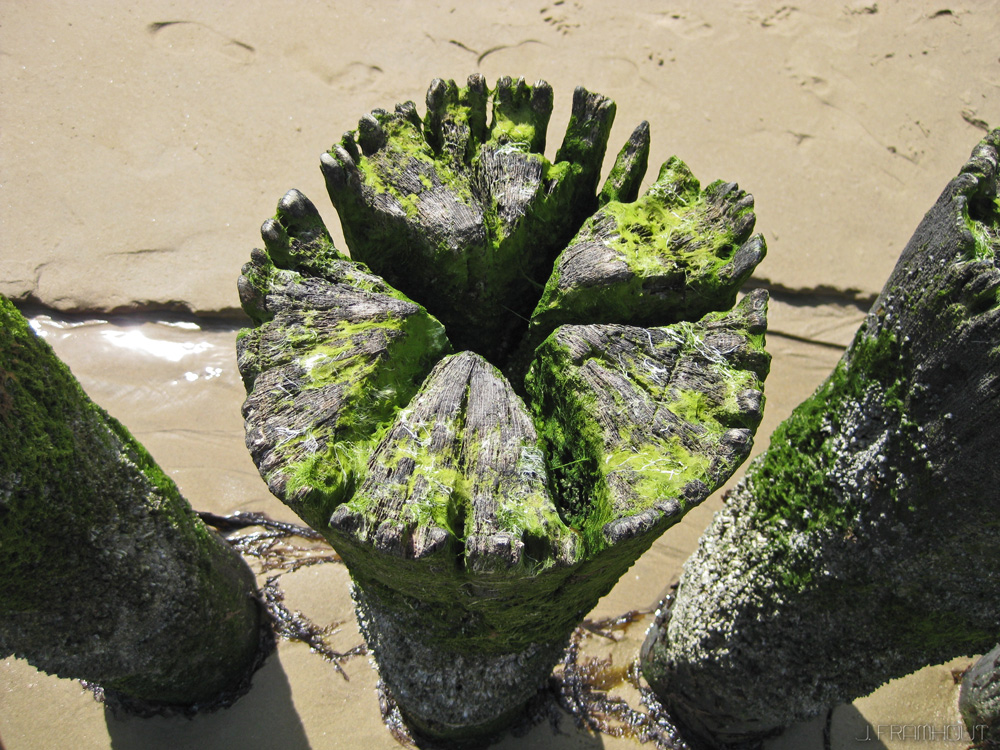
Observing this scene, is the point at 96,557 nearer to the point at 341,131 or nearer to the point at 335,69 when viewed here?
the point at 341,131

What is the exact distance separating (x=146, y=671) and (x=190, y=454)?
4.49 ft

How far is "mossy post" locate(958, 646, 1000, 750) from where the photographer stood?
215cm

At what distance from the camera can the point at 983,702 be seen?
2203 millimetres

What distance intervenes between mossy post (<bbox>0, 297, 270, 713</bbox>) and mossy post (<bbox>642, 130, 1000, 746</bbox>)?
4.43ft

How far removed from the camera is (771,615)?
1586 millimetres

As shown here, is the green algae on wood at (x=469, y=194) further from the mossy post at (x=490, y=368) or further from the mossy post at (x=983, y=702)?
the mossy post at (x=983, y=702)

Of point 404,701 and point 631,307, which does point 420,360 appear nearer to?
point 631,307

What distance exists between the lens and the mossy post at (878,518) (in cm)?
110

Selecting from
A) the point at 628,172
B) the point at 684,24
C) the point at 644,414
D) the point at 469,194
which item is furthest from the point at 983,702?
the point at 684,24

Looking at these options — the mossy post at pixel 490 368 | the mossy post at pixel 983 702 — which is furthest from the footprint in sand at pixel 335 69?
the mossy post at pixel 983 702

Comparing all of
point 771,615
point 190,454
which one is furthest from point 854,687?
point 190,454

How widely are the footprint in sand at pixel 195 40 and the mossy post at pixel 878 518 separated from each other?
13.4 ft

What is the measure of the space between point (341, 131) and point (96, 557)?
3.12 m

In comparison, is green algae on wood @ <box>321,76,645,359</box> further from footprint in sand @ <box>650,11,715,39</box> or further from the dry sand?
footprint in sand @ <box>650,11,715,39</box>
